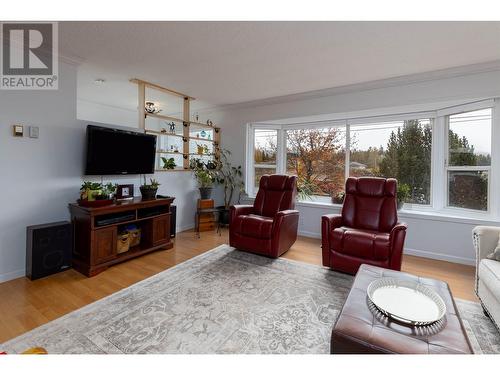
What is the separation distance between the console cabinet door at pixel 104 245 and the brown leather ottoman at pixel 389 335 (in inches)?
95.2

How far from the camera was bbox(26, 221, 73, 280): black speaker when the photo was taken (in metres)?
2.34

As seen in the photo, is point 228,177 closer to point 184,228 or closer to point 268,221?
point 184,228

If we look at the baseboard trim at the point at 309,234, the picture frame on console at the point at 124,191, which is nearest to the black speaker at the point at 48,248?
the picture frame on console at the point at 124,191

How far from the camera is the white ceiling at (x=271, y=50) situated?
2080mm

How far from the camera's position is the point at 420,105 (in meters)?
3.23

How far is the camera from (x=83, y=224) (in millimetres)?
2539

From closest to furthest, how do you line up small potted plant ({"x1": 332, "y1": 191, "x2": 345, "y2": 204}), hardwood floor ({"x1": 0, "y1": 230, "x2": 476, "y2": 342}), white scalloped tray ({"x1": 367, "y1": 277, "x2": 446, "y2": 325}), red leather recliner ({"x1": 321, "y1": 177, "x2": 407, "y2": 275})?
1. white scalloped tray ({"x1": 367, "y1": 277, "x2": 446, "y2": 325})
2. hardwood floor ({"x1": 0, "y1": 230, "x2": 476, "y2": 342})
3. red leather recliner ({"x1": 321, "y1": 177, "x2": 407, "y2": 275})
4. small potted plant ({"x1": 332, "y1": 191, "x2": 345, "y2": 204})

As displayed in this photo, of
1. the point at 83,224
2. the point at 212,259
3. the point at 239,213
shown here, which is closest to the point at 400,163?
the point at 239,213

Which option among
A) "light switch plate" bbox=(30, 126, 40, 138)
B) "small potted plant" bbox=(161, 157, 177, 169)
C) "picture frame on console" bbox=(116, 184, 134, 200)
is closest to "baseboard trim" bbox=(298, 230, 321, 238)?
"small potted plant" bbox=(161, 157, 177, 169)

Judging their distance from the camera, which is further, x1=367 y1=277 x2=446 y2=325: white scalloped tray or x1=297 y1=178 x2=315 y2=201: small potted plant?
x1=297 y1=178 x2=315 y2=201: small potted plant

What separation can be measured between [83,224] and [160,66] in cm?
204

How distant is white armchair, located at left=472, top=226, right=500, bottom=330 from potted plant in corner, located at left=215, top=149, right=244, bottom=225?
3458mm

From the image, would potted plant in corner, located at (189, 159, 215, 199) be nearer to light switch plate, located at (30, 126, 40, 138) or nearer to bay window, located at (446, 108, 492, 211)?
light switch plate, located at (30, 126, 40, 138)
